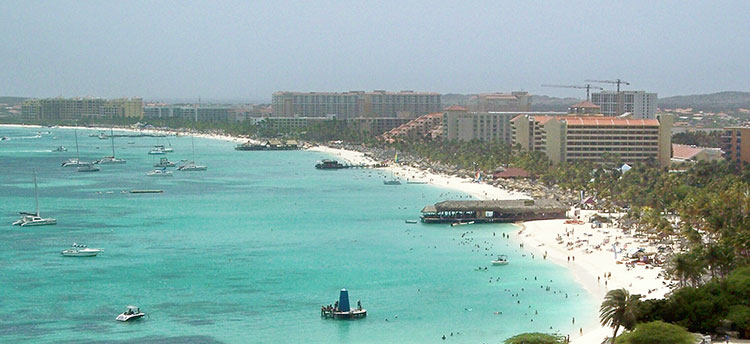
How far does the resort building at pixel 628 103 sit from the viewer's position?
491 ft

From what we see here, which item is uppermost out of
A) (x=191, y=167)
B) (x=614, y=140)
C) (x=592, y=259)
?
(x=614, y=140)

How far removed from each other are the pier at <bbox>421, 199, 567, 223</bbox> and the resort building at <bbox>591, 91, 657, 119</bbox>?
260 ft

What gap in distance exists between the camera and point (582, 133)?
101m

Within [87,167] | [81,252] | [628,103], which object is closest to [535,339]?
[81,252]

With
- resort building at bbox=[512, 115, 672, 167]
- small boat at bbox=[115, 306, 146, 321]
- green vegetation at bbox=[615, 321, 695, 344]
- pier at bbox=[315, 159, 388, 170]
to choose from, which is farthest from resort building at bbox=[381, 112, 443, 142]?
green vegetation at bbox=[615, 321, 695, 344]

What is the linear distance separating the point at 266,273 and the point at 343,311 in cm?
1034

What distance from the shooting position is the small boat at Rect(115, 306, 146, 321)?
4269 cm

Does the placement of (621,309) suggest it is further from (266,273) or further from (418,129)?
(418,129)

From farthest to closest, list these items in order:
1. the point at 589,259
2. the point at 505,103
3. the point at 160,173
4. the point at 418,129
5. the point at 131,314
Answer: the point at 505,103 < the point at 418,129 < the point at 160,173 < the point at 589,259 < the point at 131,314

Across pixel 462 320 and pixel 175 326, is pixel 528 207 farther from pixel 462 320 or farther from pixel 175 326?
pixel 175 326

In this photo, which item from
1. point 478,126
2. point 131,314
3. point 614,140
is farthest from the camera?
point 478,126

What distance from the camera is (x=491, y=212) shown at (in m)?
71.8

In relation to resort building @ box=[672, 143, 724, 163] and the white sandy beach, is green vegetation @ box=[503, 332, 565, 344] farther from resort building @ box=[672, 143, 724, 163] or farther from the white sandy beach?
resort building @ box=[672, 143, 724, 163]

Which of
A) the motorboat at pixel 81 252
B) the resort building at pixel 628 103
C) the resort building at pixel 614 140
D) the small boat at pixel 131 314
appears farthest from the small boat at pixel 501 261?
the resort building at pixel 628 103
